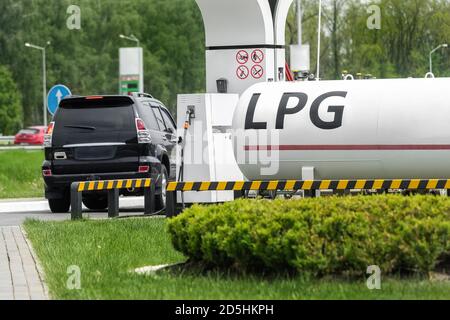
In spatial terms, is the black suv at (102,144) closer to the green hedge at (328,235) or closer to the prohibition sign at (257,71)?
the prohibition sign at (257,71)

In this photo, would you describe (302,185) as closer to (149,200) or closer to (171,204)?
(171,204)

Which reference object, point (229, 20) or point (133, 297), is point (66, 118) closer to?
point (229, 20)

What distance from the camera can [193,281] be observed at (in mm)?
10938

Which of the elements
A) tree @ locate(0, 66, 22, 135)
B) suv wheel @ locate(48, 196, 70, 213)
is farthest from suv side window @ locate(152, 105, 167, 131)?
tree @ locate(0, 66, 22, 135)

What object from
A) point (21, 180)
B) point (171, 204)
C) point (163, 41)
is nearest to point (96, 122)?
point (171, 204)

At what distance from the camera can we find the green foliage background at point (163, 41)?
7538cm

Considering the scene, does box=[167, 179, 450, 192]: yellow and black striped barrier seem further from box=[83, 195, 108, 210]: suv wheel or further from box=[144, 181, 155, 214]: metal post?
box=[83, 195, 108, 210]: suv wheel

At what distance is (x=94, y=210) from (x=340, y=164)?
7813mm

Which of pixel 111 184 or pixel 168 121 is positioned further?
pixel 168 121

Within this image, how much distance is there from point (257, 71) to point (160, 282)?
9783 mm

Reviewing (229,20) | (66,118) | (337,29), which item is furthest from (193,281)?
(337,29)

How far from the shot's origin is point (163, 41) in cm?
10800

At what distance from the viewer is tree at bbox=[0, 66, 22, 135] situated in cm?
9512

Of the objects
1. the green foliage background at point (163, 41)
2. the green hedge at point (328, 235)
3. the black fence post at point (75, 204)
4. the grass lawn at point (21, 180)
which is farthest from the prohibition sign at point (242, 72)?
the green foliage background at point (163, 41)
